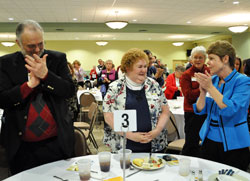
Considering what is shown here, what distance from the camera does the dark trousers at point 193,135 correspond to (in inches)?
121

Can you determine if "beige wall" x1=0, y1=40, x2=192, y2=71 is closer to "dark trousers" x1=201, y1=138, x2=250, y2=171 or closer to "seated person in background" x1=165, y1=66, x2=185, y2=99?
"seated person in background" x1=165, y1=66, x2=185, y2=99

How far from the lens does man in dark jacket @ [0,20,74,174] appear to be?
1.47 meters

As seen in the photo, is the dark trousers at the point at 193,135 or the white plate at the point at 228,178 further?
the dark trousers at the point at 193,135

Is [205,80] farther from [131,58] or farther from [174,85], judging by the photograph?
[174,85]

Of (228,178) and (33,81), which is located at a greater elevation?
(33,81)

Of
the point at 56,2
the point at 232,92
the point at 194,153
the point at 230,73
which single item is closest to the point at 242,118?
the point at 232,92

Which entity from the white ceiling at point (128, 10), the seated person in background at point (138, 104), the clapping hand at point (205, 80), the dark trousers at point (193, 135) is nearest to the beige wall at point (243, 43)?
the white ceiling at point (128, 10)

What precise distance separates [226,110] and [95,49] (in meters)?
17.2

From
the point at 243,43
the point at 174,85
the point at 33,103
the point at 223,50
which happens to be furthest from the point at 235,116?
the point at 243,43

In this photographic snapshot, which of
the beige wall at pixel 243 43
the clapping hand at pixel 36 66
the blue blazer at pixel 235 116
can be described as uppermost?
the beige wall at pixel 243 43

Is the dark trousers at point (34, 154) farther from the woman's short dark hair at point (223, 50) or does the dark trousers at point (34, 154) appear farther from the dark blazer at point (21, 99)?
the woman's short dark hair at point (223, 50)

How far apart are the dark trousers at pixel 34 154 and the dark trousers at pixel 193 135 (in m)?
1.91

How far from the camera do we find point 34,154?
1611 millimetres

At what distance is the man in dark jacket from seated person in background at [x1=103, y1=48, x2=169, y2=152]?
0.53 metres
